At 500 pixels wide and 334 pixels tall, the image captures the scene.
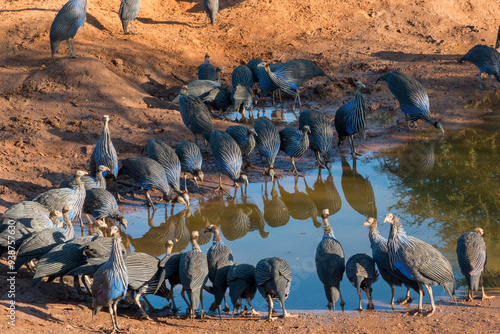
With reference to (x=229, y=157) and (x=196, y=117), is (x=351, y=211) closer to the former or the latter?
(x=229, y=157)

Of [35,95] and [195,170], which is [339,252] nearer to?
[195,170]

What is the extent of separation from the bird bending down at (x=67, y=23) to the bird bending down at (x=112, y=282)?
7.05m

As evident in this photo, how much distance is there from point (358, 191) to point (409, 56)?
19.4 feet

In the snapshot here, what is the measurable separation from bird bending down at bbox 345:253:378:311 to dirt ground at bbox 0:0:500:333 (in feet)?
0.92

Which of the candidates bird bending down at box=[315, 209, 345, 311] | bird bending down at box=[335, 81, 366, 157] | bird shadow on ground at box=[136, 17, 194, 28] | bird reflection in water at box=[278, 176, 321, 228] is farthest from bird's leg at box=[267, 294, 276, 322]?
bird shadow on ground at box=[136, 17, 194, 28]

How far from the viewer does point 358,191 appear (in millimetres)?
8281

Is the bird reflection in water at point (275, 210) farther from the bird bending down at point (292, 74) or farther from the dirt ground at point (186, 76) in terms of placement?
the bird bending down at point (292, 74)

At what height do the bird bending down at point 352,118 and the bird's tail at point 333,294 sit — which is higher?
the bird bending down at point 352,118

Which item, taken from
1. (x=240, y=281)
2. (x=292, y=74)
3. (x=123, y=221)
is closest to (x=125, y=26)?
(x=292, y=74)

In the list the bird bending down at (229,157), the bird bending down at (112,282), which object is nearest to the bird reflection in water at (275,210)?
the bird bending down at (229,157)

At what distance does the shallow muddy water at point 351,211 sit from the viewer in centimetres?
634

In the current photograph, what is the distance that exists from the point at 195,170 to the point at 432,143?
4117 mm

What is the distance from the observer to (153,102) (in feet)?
35.7

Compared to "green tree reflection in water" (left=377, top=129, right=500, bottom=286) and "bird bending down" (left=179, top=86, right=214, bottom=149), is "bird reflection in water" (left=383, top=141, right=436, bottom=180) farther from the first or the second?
"bird bending down" (left=179, top=86, right=214, bottom=149)
